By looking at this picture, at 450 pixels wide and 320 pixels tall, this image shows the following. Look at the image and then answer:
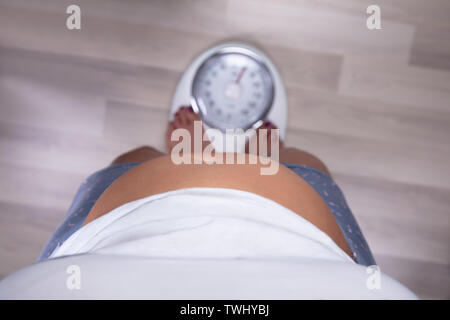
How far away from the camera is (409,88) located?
0.93 metres

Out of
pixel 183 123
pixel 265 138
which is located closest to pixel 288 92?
pixel 265 138

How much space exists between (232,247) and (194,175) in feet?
0.42

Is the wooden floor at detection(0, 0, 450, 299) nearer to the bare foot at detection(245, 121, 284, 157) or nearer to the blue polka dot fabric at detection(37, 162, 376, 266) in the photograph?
the bare foot at detection(245, 121, 284, 157)

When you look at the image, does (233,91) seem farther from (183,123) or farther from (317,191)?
(317,191)

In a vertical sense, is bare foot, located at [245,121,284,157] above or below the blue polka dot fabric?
above

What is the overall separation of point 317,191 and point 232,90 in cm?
36

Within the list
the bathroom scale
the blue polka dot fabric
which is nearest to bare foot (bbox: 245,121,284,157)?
the bathroom scale

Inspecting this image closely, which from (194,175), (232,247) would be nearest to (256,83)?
(194,175)

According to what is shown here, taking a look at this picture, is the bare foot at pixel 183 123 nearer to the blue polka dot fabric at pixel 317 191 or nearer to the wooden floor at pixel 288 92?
the wooden floor at pixel 288 92

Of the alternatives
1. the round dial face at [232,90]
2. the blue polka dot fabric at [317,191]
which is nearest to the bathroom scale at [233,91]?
the round dial face at [232,90]

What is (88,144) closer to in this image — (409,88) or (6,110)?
(6,110)

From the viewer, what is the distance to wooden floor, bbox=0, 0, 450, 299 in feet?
2.94

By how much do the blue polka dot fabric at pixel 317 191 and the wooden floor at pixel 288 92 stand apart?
0.88 ft

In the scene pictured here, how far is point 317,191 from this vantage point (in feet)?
2.05
